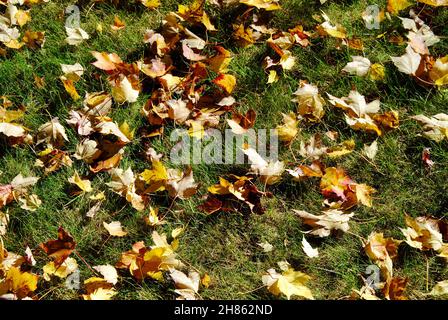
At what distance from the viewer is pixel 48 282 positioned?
2.42 meters

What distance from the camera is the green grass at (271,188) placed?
2.41 m

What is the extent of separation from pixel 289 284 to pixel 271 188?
0.48 meters

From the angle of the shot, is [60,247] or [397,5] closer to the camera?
[60,247]

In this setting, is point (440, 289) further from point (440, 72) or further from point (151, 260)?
point (151, 260)

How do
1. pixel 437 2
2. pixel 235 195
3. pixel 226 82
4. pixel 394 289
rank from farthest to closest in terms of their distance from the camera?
pixel 437 2, pixel 226 82, pixel 235 195, pixel 394 289

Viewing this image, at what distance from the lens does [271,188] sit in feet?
8.45

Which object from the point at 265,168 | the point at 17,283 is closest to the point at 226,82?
the point at 265,168

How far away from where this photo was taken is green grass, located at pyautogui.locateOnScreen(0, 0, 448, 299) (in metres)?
2.41

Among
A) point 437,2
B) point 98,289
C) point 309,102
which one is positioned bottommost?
point 98,289

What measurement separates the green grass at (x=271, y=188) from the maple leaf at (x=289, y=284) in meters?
0.05

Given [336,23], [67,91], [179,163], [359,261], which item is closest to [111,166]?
[179,163]

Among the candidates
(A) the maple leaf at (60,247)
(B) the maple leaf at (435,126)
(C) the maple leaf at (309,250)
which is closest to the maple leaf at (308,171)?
(C) the maple leaf at (309,250)

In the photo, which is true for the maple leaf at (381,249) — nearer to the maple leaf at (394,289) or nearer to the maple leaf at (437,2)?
the maple leaf at (394,289)

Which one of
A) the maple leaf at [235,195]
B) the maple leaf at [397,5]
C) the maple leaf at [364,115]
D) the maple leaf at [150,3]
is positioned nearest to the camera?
the maple leaf at [235,195]
